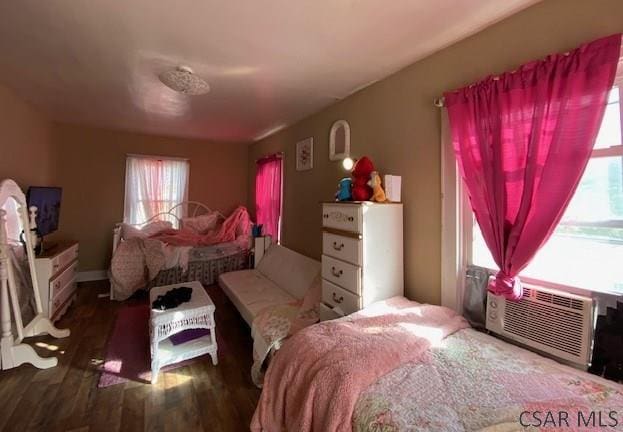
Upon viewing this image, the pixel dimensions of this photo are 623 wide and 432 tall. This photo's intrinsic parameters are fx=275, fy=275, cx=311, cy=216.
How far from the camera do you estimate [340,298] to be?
1844 millimetres

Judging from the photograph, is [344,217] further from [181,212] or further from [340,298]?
[181,212]

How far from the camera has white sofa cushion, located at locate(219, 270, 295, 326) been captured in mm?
2453

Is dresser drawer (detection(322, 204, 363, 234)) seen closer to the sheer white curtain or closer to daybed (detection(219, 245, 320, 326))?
daybed (detection(219, 245, 320, 326))

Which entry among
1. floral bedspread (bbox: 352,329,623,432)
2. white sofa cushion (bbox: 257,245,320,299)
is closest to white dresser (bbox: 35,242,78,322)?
white sofa cushion (bbox: 257,245,320,299)

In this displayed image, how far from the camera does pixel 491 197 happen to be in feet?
4.65

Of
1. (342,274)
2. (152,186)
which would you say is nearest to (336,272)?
(342,274)

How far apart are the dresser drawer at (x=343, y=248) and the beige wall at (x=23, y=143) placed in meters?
3.11

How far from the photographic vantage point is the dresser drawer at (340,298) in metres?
1.72

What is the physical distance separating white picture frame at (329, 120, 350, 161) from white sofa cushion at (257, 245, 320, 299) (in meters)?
1.08

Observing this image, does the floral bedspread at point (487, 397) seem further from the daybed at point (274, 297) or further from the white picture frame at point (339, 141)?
the white picture frame at point (339, 141)

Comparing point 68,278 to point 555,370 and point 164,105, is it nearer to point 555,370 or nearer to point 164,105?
point 164,105

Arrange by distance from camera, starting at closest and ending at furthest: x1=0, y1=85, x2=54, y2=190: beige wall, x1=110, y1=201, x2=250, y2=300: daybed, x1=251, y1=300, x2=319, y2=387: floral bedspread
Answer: x1=251, y1=300, x2=319, y2=387: floral bedspread < x1=0, y1=85, x2=54, y2=190: beige wall < x1=110, y1=201, x2=250, y2=300: daybed

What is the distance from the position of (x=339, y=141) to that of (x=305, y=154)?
2.11 ft

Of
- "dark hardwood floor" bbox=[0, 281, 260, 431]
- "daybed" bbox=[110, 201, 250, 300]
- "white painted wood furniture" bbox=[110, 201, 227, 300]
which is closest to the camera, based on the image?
"dark hardwood floor" bbox=[0, 281, 260, 431]
